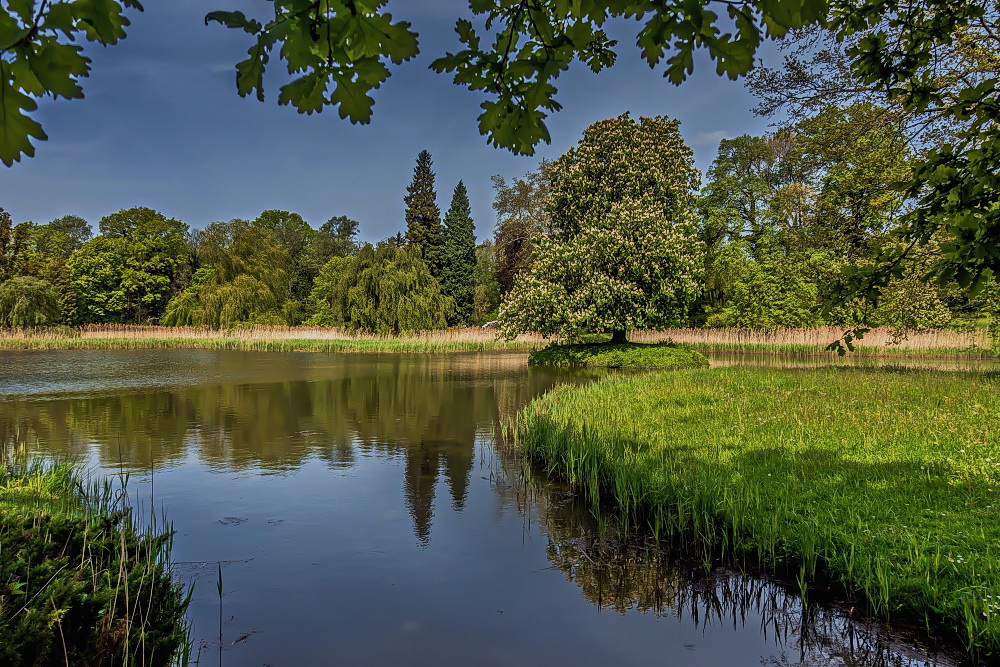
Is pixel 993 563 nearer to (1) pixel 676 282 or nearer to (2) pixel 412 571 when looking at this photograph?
(2) pixel 412 571

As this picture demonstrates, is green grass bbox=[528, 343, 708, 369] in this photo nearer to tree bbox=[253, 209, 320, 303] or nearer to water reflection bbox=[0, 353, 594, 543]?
water reflection bbox=[0, 353, 594, 543]

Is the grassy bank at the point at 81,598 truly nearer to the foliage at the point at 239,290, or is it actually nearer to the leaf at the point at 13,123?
the leaf at the point at 13,123

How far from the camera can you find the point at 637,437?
336 inches

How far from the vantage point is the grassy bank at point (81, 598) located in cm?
306

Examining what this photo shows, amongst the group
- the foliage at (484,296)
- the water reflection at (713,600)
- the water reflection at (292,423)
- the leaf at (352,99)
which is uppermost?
the foliage at (484,296)

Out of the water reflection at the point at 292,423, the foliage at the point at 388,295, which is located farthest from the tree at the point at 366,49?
the foliage at the point at 388,295

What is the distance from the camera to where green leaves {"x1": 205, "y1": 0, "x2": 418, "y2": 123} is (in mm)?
2184

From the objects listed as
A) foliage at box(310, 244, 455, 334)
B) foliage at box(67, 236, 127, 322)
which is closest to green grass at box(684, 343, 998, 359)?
foliage at box(310, 244, 455, 334)

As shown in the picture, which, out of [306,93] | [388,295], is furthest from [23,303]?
[306,93]

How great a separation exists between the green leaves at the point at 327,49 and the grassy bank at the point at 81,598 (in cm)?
279

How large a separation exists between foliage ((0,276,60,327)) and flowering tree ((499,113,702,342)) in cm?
2944

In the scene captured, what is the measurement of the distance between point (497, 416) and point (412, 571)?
25.4ft

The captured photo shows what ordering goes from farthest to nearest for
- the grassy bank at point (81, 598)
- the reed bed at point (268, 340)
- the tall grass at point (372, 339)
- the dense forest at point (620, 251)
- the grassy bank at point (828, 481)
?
1. the reed bed at point (268, 340)
2. the tall grass at point (372, 339)
3. the dense forest at point (620, 251)
4. the grassy bank at point (828, 481)
5. the grassy bank at point (81, 598)

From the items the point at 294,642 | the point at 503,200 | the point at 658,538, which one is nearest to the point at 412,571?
the point at 294,642
